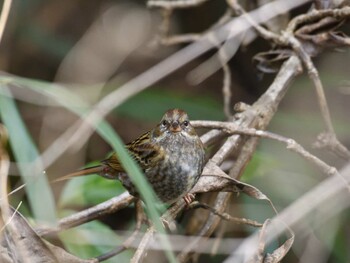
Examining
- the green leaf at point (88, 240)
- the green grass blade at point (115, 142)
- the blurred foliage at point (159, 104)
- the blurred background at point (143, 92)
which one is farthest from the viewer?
the blurred foliage at point (159, 104)

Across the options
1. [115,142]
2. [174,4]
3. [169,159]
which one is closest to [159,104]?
[174,4]

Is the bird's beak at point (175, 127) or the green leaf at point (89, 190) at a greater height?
the bird's beak at point (175, 127)

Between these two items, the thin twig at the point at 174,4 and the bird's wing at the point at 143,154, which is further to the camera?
the thin twig at the point at 174,4

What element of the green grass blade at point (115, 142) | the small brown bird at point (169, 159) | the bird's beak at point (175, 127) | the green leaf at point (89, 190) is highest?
the green grass blade at point (115, 142)

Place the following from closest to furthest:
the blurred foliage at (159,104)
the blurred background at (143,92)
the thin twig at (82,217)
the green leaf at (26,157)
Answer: the green leaf at (26,157), the thin twig at (82,217), the blurred background at (143,92), the blurred foliage at (159,104)

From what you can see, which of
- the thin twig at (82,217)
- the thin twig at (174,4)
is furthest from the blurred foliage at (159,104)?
the thin twig at (82,217)

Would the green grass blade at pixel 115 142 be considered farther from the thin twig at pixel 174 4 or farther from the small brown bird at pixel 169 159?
the thin twig at pixel 174 4

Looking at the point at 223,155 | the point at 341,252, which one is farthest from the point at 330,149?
the point at 341,252
